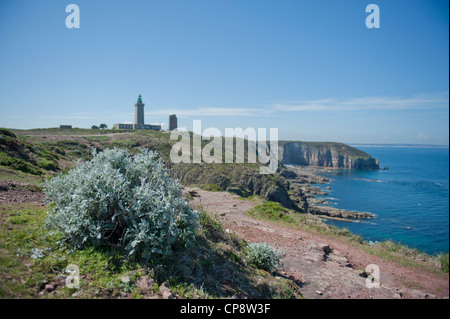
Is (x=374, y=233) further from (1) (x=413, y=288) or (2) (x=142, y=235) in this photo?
(2) (x=142, y=235)

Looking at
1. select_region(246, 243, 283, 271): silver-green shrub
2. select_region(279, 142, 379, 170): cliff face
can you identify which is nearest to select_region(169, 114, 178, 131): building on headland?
select_region(246, 243, 283, 271): silver-green shrub

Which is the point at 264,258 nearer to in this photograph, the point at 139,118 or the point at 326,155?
the point at 139,118

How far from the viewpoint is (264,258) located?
19.0 feet

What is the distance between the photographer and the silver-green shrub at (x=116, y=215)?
425 centimetres

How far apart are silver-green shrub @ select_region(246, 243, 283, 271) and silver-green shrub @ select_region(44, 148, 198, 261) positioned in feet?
5.77

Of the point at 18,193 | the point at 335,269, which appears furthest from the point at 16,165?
the point at 335,269

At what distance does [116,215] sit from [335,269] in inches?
224

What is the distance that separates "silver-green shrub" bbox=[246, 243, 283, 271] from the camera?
18.9 feet

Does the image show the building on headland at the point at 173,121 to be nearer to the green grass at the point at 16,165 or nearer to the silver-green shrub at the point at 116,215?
the green grass at the point at 16,165

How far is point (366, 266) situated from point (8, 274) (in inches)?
323

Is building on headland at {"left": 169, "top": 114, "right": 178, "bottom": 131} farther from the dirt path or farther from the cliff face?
the cliff face
